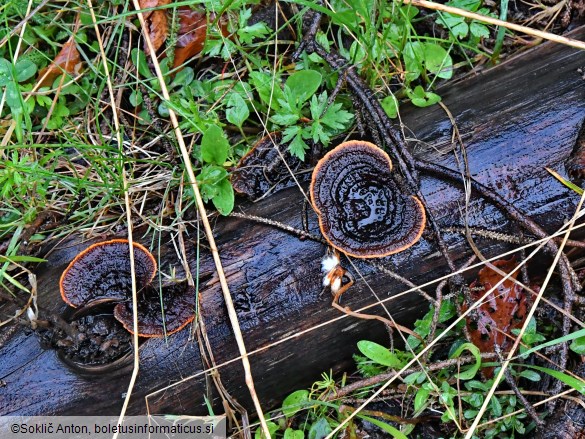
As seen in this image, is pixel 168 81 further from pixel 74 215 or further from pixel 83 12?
pixel 74 215

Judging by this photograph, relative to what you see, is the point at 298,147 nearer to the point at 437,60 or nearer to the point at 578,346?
the point at 437,60

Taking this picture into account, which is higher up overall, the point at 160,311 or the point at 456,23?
the point at 456,23

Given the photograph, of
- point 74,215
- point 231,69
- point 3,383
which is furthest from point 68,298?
point 231,69

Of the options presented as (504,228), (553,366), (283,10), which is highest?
(283,10)

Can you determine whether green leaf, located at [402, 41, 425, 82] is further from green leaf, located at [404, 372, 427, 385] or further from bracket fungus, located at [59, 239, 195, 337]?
bracket fungus, located at [59, 239, 195, 337]

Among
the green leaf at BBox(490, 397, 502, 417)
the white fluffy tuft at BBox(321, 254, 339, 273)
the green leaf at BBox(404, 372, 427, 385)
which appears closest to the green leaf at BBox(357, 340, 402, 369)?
the green leaf at BBox(404, 372, 427, 385)

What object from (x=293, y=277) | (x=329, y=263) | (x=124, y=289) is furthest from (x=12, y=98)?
(x=329, y=263)

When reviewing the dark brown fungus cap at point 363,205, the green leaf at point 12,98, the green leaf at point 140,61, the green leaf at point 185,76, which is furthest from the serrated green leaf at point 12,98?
the dark brown fungus cap at point 363,205
